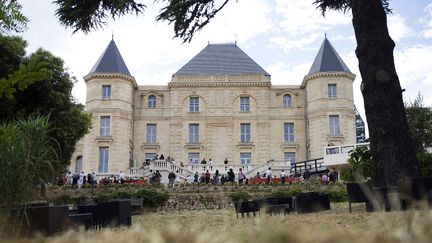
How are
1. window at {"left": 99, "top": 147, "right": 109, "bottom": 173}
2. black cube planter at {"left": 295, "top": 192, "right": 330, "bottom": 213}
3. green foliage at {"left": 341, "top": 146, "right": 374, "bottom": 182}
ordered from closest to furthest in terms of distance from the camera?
black cube planter at {"left": 295, "top": 192, "right": 330, "bottom": 213}, green foliage at {"left": 341, "top": 146, "right": 374, "bottom": 182}, window at {"left": 99, "top": 147, "right": 109, "bottom": 173}

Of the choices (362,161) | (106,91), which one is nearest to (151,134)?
(106,91)

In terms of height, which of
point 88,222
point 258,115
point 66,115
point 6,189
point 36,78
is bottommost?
point 88,222

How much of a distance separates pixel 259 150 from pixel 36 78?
3249 centimetres

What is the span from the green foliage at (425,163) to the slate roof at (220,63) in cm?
2718

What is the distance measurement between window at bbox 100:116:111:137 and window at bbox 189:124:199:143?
6.16m

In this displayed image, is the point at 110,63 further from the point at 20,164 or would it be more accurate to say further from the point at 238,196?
the point at 20,164

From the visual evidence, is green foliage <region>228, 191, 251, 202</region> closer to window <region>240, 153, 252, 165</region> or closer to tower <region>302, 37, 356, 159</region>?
tower <region>302, 37, 356, 159</region>

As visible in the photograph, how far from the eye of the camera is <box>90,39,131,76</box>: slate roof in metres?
36.0

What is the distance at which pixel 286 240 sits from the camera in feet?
4.62

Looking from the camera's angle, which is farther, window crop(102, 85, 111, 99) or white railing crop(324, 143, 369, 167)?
window crop(102, 85, 111, 99)

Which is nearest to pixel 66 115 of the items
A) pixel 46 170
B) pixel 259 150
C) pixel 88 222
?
pixel 88 222

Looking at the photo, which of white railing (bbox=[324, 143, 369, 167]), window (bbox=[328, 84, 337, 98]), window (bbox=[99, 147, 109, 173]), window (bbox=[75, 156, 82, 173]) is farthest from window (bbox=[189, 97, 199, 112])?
white railing (bbox=[324, 143, 369, 167])

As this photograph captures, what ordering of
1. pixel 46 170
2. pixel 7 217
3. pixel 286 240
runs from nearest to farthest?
pixel 286 240 → pixel 7 217 → pixel 46 170

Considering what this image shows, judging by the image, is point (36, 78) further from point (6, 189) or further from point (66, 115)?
point (66, 115)
